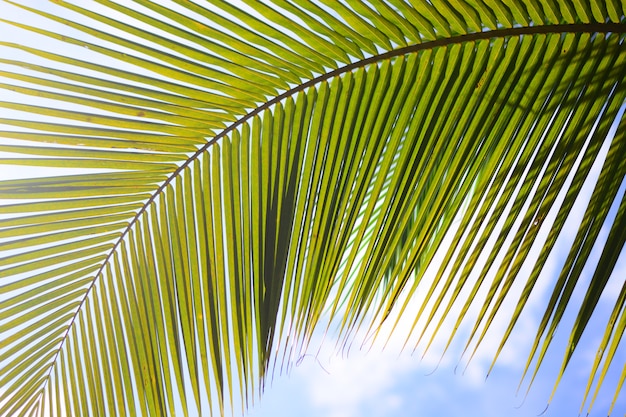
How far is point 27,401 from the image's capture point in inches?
48.4

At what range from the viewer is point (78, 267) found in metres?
1.11

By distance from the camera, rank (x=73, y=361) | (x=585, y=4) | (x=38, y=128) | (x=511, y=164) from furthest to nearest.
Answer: (x=73, y=361)
(x=38, y=128)
(x=511, y=164)
(x=585, y=4)

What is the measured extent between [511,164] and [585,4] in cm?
23

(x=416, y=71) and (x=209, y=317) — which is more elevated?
(x=416, y=71)

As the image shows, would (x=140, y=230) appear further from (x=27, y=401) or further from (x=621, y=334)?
(x=621, y=334)

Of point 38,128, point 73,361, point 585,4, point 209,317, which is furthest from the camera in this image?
point 73,361

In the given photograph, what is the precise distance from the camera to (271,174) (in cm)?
99

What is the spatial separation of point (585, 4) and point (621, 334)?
16.9 inches

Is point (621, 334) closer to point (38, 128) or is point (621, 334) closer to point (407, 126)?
point (407, 126)

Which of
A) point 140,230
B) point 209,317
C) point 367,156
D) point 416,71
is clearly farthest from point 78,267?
point 416,71

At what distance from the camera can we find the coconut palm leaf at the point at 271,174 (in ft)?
2.55

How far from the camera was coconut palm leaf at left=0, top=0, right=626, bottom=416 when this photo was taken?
78 centimetres

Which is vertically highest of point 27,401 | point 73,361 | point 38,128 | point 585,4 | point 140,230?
point 585,4

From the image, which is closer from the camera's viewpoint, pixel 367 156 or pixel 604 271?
pixel 604 271
